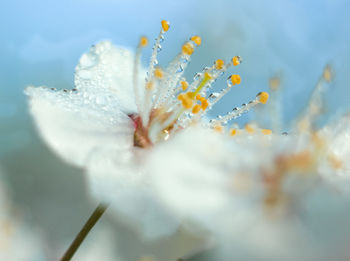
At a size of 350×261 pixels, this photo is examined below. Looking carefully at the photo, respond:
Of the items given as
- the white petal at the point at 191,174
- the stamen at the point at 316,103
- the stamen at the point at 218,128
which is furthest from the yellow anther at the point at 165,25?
the white petal at the point at 191,174

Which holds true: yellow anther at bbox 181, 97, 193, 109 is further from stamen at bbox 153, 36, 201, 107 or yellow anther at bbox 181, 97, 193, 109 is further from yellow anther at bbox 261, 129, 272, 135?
yellow anther at bbox 261, 129, 272, 135

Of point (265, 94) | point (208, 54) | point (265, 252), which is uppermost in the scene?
point (208, 54)

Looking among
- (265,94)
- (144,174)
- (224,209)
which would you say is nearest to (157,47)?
(265,94)

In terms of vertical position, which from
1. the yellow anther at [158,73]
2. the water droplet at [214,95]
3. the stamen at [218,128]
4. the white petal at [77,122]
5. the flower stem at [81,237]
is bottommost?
the flower stem at [81,237]

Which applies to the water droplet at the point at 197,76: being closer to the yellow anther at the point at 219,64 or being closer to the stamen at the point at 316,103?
the yellow anther at the point at 219,64

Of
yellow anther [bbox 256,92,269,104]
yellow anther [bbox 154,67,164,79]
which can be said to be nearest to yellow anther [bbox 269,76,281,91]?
yellow anther [bbox 256,92,269,104]

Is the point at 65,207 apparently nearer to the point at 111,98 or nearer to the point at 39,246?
the point at 39,246
